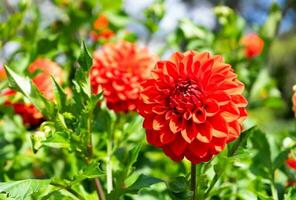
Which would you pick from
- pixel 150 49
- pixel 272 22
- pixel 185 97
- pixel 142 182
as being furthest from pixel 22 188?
pixel 272 22

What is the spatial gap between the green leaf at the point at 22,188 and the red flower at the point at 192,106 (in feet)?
0.80

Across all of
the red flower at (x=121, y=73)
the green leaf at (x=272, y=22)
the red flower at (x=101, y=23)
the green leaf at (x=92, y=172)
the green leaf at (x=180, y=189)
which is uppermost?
the green leaf at (x=272, y=22)

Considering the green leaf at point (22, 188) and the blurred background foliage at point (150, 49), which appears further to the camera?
the blurred background foliage at point (150, 49)

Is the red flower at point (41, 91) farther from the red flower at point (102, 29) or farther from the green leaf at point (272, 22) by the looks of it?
the green leaf at point (272, 22)

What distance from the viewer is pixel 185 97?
45.6 inches

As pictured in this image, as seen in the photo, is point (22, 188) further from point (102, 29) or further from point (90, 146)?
point (102, 29)

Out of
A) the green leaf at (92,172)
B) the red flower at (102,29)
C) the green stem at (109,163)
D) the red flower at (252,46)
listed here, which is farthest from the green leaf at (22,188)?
the red flower at (252,46)

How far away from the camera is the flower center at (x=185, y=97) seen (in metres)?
1.16

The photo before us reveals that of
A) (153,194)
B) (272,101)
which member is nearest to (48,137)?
(153,194)

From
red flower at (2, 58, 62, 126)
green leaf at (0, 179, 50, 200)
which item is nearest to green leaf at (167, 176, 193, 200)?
green leaf at (0, 179, 50, 200)

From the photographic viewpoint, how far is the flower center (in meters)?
1.16

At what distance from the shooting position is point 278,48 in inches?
775

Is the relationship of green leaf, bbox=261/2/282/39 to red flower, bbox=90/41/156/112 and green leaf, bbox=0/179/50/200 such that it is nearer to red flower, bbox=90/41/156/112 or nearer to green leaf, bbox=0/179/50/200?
red flower, bbox=90/41/156/112

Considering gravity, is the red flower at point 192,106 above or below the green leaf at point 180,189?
above
